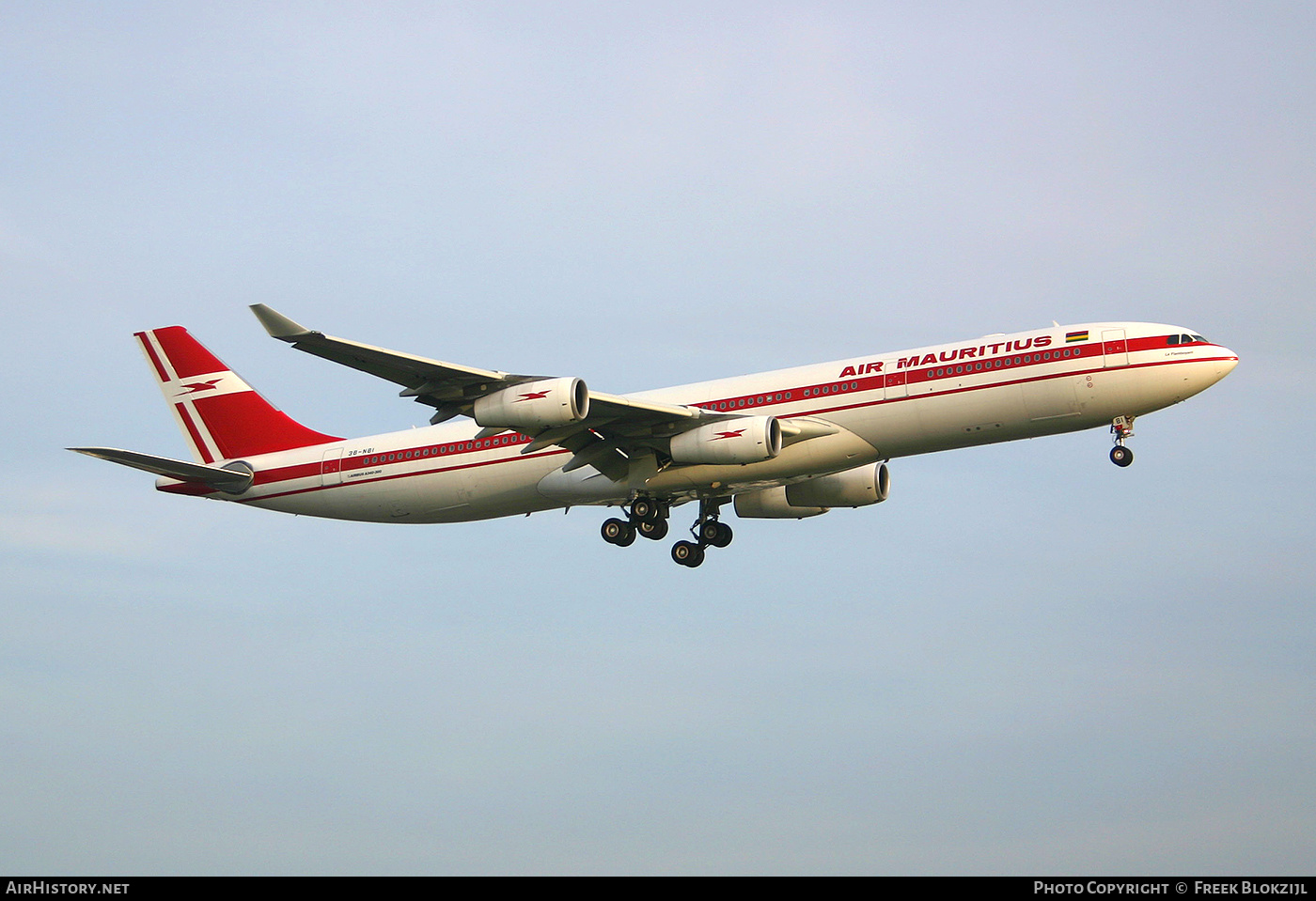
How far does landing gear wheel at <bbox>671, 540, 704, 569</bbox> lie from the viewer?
4812cm

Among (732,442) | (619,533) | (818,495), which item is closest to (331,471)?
(619,533)

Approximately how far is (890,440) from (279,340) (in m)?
17.5

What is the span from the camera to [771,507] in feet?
160

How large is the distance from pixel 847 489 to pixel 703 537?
5.10 m

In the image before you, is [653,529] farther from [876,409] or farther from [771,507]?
[876,409]

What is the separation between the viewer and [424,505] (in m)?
46.9

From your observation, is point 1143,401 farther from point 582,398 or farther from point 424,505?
point 424,505

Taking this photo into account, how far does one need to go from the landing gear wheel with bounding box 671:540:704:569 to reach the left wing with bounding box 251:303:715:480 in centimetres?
590

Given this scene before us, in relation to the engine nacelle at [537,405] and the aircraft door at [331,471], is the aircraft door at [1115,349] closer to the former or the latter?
the engine nacelle at [537,405]

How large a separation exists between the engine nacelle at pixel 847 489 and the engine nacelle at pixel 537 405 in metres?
10.6

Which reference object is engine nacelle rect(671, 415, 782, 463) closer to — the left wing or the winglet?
the left wing

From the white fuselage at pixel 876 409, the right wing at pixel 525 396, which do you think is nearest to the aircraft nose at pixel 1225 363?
the white fuselage at pixel 876 409
